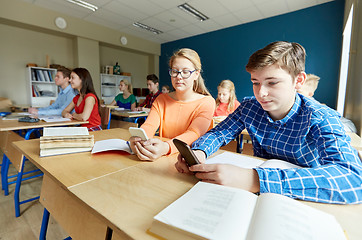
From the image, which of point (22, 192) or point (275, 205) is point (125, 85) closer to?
point (22, 192)

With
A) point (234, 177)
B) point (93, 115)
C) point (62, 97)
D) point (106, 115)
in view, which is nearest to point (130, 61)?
point (62, 97)

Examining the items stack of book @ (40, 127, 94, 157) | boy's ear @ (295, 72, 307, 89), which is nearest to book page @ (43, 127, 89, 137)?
stack of book @ (40, 127, 94, 157)

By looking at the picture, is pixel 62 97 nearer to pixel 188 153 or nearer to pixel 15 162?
pixel 15 162

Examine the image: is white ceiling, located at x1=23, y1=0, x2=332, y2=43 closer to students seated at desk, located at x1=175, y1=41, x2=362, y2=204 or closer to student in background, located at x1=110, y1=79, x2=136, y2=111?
student in background, located at x1=110, y1=79, x2=136, y2=111

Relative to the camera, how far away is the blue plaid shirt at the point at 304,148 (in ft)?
1.73

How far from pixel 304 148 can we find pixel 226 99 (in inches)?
98.5

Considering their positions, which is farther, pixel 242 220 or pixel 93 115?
pixel 93 115

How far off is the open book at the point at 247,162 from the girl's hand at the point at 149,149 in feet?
0.70

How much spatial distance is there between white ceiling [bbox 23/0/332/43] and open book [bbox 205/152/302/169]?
403 cm

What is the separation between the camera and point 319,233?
0.35m

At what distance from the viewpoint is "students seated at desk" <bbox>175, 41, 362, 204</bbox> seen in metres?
0.53

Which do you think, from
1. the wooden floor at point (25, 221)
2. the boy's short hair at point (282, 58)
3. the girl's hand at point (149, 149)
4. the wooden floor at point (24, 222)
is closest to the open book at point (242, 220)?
the girl's hand at point (149, 149)

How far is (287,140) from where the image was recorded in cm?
82

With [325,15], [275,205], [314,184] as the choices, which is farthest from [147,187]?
[325,15]
